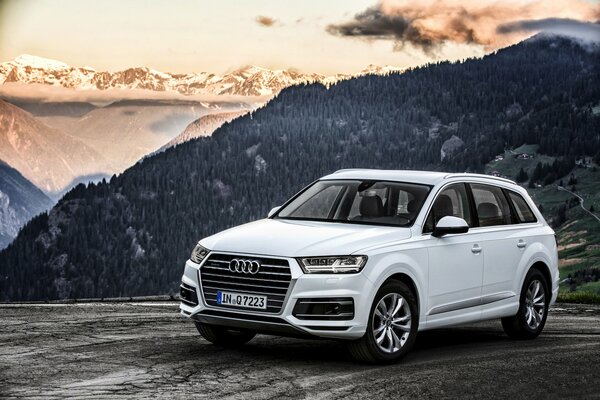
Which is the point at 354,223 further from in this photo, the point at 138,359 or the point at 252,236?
the point at 138,359

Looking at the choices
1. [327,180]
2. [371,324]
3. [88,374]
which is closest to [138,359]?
[88,374]

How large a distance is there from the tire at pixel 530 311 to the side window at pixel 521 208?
671 millimetres

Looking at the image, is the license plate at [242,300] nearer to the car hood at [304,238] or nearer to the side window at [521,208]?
the car hood at [304,238]

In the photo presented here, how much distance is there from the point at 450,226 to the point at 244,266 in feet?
7.24

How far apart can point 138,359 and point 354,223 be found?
2.57 metres

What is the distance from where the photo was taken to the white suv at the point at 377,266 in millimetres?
9055

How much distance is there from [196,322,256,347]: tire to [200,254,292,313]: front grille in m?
0.86

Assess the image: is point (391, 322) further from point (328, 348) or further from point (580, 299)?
point (580, 299)

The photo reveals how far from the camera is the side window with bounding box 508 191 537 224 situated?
1212cm

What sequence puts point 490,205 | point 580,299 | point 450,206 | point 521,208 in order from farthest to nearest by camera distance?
point 580,299 < point 521,208 < point 490,205 < point 450,206

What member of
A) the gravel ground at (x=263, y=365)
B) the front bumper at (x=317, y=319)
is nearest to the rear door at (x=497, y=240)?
the gravel ground at (x=263, y=365)

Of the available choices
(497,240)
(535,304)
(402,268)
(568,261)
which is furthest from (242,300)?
(568,261)

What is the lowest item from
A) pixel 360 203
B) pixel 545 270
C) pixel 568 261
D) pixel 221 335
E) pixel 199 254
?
pixel 568 261

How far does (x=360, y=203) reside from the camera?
10562mm
